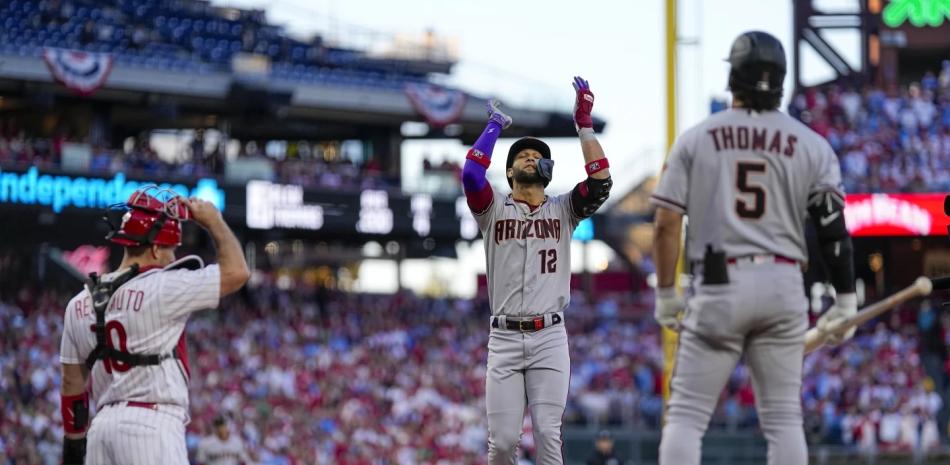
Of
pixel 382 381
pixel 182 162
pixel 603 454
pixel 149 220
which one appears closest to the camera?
pixel 149 220

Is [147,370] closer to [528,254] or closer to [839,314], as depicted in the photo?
[528,254]

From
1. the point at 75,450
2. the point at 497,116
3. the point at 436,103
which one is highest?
the point at 436,103

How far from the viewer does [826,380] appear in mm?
25453

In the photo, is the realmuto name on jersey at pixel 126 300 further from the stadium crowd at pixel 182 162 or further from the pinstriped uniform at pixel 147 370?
the stadium crowd at pixel 182 162

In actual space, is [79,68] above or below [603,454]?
above

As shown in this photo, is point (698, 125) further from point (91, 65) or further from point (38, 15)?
point (38, 15)

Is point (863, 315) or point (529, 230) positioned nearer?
point (863, 315)

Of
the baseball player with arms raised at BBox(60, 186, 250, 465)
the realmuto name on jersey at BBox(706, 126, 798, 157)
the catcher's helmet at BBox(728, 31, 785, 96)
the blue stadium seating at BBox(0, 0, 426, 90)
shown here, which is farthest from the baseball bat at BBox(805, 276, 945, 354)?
the blue stadium seating at BBox(0, 0, 426, 90)

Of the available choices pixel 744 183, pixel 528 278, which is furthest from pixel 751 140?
pixel 528 278

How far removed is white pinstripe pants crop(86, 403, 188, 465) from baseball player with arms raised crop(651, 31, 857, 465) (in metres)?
2.25

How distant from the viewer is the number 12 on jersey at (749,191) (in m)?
5.69

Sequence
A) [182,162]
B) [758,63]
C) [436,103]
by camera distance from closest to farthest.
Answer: [758,63] → [182,162] → [436,103]

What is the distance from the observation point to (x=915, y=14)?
3562 cm

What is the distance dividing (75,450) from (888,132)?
82.4 feet
